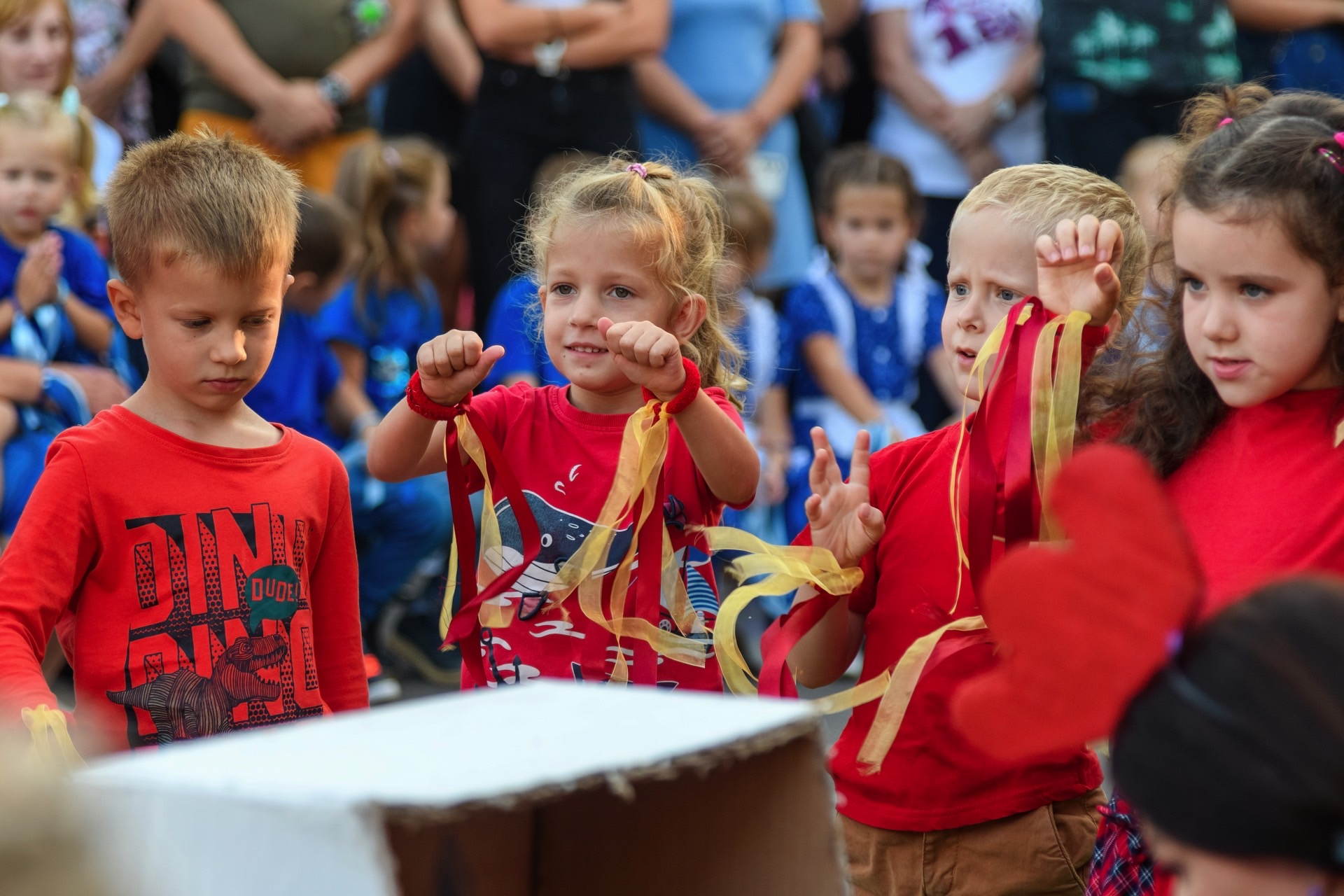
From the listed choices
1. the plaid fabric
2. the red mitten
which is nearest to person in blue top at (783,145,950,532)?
the plaid fabric

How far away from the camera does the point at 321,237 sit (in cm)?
412

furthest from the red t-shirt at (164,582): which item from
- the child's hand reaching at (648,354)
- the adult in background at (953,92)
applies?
the adult in background at (953,92)

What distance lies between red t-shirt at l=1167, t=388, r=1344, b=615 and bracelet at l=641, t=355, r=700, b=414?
67 centimetres

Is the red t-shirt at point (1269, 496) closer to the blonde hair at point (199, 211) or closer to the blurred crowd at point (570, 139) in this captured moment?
the blonde hair at point (199, 211)

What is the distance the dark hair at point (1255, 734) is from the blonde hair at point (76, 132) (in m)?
3.64

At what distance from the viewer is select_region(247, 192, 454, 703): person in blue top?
406cm

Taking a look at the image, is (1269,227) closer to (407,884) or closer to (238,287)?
Answer: (407,884)

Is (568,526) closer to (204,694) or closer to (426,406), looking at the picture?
(426,406)

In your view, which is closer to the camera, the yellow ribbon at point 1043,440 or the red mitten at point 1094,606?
the red mitten at point 1094,606

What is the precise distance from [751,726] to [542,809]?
0.60 meters

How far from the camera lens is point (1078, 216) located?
2123mm

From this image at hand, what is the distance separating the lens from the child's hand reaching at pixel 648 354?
1.97 meters

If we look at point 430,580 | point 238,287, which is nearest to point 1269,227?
point 238,287

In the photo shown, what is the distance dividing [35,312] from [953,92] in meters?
3.19
